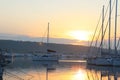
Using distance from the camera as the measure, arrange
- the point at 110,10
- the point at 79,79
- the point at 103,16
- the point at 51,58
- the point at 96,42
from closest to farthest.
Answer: the point at 79,79 < the point at 110,10 < the point at 103,16 < the point at 96,42 < the point at 51,58

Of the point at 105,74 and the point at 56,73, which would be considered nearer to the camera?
the point at 56,73

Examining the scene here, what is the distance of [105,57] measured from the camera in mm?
76688

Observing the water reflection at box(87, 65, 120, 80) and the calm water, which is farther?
the water reflection at box(87, 65, 120, 80)

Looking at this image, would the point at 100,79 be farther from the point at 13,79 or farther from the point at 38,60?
the point at 38,60

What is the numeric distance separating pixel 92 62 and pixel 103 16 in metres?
8.60

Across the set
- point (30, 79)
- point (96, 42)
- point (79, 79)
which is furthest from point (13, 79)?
point (96, 42)

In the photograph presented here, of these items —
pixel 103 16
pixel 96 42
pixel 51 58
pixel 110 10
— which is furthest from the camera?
pixel 51 58

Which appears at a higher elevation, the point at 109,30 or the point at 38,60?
the point at 109,30

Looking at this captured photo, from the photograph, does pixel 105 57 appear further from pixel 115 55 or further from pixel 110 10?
pixel 110 10

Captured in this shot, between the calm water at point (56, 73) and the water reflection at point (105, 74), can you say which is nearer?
the calm water at point (56, 73)

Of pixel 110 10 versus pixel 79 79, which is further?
pixel 110 10

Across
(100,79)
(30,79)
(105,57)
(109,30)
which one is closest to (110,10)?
(109,30)

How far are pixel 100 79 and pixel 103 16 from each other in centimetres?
3342

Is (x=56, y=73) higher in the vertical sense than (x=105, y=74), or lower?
higher
